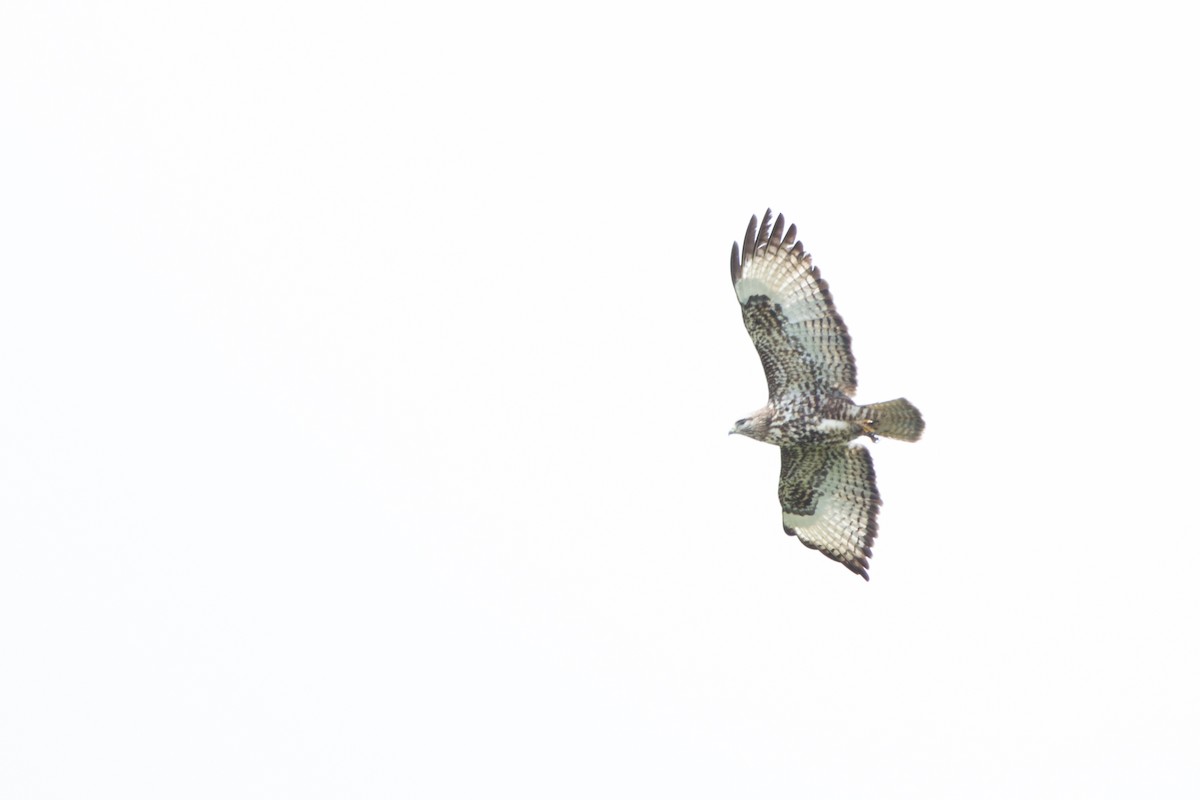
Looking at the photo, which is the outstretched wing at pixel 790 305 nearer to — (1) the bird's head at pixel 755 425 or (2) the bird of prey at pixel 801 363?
(2) the bird of prey at pixel 801 363

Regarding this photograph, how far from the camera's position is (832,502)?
13734 millimetres

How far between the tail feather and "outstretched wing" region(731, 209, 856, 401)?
9.8 inches

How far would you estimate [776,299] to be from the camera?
12.6 meters

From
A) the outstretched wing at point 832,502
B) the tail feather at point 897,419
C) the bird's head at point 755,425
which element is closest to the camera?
the tail feather at point 897,419

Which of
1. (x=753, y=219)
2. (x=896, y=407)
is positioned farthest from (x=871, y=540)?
(x=753, y=219)

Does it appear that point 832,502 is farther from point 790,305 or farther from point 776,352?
point 790,305

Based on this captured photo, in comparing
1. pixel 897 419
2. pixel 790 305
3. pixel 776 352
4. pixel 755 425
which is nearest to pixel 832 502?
pixel 755 425

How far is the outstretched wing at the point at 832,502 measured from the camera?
1350 centimetres

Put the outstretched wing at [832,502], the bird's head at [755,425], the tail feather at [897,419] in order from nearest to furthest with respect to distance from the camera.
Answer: the tail feather at [897,419], the bird's head at [755,425], the outstretched wing at [832,502]

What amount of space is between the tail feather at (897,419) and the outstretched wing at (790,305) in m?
0.25

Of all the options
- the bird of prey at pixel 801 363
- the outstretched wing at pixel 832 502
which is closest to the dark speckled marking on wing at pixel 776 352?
the bird of prey at pixel 801 363

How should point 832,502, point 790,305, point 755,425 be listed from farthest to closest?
point 832,502 → point 755,425 → point 790,305

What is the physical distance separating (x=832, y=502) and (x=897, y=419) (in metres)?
1.37

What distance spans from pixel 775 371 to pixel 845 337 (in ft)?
1.89
